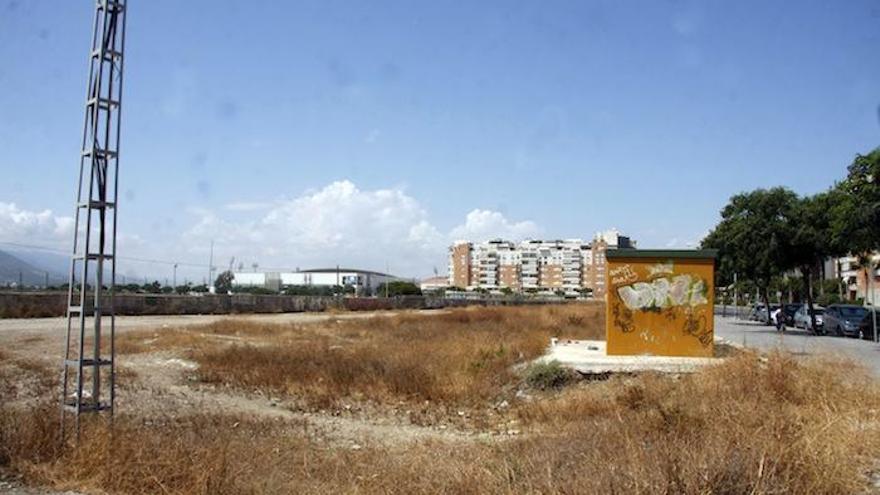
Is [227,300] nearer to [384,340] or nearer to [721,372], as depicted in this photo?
[384,340]

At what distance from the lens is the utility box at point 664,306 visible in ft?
58.7

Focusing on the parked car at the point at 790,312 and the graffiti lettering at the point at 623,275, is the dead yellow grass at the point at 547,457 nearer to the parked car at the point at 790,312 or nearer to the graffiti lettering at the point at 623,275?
the graffiti lettering at the point at 623,275

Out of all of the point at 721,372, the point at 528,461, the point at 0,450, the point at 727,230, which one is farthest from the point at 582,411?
the point at 727,230

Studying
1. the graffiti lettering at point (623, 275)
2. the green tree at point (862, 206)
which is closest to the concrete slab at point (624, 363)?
the graffiti lettering at point (623, 275)

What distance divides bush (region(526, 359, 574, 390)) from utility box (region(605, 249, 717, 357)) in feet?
7.80

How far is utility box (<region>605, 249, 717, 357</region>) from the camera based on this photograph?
17.9m

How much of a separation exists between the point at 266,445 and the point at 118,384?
7344 millimetres

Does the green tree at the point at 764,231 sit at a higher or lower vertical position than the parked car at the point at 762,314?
higher

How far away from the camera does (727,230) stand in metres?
42.0

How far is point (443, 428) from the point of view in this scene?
41.2 feet

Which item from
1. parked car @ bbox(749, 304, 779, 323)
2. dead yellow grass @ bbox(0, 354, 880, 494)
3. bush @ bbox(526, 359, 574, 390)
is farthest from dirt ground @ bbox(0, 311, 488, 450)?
parked car @ bbox(749, 304, 779, 323)

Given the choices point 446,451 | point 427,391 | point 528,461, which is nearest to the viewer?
point 528,461

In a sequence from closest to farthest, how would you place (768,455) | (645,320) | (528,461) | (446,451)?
(768,455)
(528,461)
(446,451)
(645,320)

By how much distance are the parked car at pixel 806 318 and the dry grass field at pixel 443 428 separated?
79.3 ft
